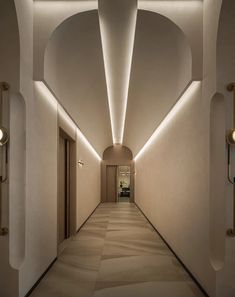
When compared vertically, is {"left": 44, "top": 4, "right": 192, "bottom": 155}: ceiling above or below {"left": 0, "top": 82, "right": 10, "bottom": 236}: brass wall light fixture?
above

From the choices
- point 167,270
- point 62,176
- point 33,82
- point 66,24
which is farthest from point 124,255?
point 66,24

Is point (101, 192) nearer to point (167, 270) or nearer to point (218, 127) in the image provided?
point (167, 270)

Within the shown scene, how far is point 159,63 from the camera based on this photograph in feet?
19.6

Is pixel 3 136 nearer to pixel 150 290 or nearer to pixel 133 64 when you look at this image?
pixel 150 290

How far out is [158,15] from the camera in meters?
4.66

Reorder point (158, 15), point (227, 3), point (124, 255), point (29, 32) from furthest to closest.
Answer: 1. point (124, 255)
2. point (158, 15)
3. point (29, 32)
4. point (227, 3)

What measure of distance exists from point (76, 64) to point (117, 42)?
104cm

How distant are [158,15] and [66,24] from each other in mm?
1447

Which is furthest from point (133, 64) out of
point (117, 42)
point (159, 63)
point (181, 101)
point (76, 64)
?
point (181, 101)

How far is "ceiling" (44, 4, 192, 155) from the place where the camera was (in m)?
4.81

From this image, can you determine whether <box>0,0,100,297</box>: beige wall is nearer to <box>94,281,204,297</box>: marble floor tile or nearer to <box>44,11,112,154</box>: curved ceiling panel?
<box>44,11,112,154</box>: curved ceiling panel

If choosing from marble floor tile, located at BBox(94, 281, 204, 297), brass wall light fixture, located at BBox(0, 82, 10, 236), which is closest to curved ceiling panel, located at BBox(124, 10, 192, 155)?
brass wall light fixture, located at BBox(0, 82, 10, 236)

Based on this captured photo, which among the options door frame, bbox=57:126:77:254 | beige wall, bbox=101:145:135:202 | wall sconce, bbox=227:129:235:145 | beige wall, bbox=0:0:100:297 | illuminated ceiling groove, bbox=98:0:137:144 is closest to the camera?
wall sconce, bbox=227:129:235:145

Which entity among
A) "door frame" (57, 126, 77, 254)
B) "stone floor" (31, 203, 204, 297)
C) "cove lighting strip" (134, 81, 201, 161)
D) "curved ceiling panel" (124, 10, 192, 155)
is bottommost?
"stone floor" (31, 203, 204, 297)
